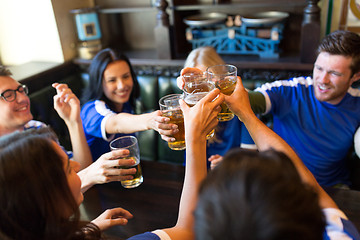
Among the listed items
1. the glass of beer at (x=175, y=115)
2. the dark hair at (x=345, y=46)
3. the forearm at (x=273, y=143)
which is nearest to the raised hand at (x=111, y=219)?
the glass of beer at (x=175, y=115)

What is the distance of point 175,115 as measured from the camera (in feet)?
3.81

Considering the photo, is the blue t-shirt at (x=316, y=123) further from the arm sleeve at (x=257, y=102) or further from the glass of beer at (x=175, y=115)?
the glass of beer at (x=175, y=115)

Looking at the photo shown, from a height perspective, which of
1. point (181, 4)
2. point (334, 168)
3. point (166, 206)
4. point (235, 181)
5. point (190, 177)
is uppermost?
point (181, 4)

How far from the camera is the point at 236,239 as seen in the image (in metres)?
0.53

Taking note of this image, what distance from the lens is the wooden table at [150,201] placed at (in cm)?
122

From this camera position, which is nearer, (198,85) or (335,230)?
(335,230)

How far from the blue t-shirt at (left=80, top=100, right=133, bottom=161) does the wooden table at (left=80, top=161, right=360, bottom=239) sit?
386 mm

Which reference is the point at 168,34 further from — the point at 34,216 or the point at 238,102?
the point at 34,216

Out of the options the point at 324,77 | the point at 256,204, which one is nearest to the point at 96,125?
the point at 324,77

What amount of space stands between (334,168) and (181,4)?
1782 mm

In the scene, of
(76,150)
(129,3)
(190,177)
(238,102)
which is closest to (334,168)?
(238,102)

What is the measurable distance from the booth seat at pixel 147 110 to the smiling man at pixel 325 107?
2.88 ft

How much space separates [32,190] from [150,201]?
0.68 metres

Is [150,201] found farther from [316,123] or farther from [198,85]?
[316,123]
